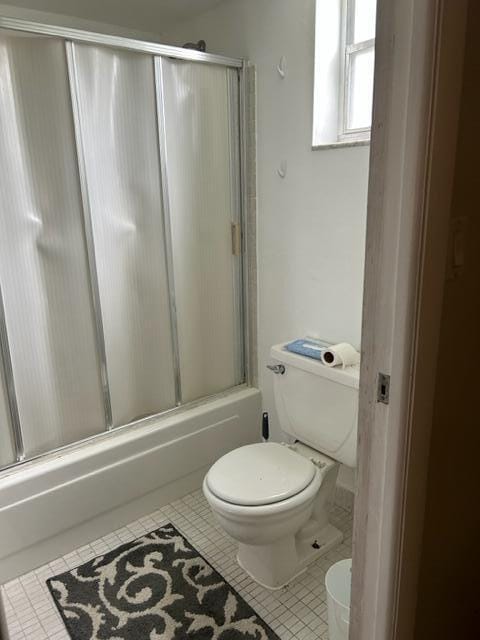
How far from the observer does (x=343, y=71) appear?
1.88 m

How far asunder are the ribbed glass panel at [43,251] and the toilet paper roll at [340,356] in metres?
0.89

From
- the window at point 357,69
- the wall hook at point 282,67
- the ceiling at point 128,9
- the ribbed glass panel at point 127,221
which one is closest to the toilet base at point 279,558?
the ribbed glass panel at point 127,221

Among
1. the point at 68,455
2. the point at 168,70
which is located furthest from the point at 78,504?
→ the point at 168,70

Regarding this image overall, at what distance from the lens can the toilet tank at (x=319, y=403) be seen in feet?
5.59

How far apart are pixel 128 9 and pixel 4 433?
183 centimetres

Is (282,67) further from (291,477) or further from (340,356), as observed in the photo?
(291,477)

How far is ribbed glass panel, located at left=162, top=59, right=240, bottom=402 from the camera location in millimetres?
1999

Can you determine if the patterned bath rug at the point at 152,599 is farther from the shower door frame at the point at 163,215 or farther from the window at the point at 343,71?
the window at the point at 343,71

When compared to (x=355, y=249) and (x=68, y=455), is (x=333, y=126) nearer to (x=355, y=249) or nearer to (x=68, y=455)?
(x=355, y=249)

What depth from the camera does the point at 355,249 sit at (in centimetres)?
184

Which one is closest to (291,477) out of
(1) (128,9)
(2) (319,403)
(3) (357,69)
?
(2) (319,403)

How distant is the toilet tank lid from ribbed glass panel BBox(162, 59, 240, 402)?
17.4 inches

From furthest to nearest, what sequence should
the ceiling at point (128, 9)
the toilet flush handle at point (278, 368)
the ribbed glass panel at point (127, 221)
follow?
the ceiling at point (128, 9), the toilet flush handle at point (278, 368), the ribbed glass panel at point (127, 221)

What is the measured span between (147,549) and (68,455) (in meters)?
0.47
